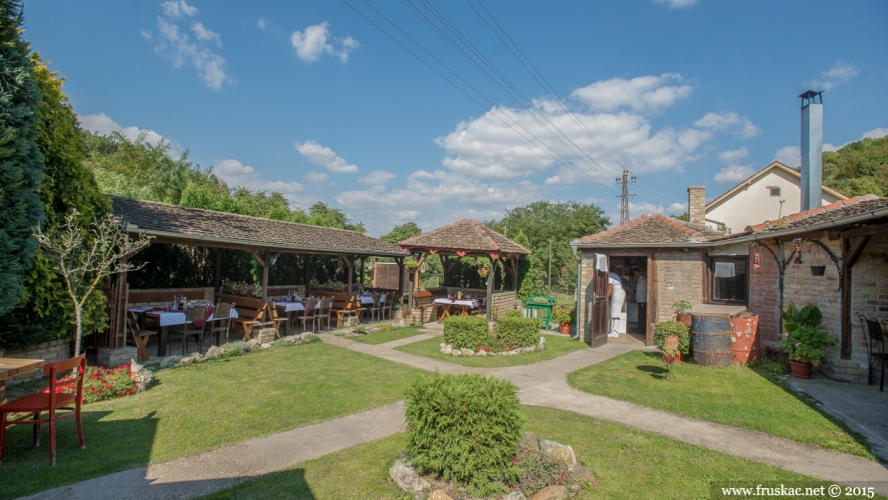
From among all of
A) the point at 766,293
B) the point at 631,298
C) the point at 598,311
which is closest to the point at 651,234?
the point at 598,311

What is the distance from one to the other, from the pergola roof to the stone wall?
7.66ft

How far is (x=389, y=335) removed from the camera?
13.2m

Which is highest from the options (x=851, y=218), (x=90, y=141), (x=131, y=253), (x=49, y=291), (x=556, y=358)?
(x=90, y=141)

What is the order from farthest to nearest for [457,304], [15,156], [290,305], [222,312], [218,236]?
[457,304] → [290,305] → [222,312] → [218,236] → [15,156]

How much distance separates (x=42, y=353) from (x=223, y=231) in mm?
4241

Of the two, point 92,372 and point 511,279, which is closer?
point 92,372

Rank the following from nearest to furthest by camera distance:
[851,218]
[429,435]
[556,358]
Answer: [429,435] → [851,218] → [556,358]

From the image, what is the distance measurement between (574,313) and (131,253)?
12.6 metres

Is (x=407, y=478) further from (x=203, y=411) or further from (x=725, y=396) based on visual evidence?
(x=725, y=396)

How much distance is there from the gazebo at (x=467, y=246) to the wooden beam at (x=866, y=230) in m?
9.22

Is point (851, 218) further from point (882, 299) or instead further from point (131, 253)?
point (131, 253)

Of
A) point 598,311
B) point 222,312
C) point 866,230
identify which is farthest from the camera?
point 598,311

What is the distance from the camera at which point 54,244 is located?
22.1 ft

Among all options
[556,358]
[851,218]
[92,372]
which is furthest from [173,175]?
[851,218]
